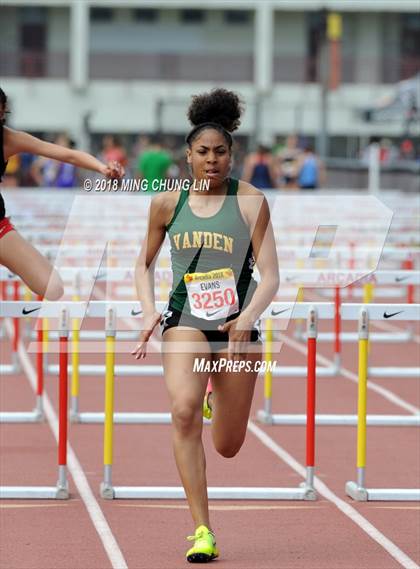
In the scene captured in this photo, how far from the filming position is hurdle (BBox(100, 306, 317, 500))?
8.52m

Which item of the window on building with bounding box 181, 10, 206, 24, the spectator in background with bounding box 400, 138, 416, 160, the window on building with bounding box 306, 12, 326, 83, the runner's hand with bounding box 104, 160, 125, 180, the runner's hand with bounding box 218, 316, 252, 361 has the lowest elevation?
the runner's hand with bounding box 218, 316, 252, 361

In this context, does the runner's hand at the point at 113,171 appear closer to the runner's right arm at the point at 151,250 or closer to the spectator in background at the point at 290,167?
the runner's right arm at the point at 151,250

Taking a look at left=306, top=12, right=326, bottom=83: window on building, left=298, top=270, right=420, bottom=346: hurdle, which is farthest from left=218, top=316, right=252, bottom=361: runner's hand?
left=306, top=12, right=326, bottom=83: window on building

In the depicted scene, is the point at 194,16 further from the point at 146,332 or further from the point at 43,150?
the point at 146,332

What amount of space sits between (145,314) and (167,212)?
45 cm

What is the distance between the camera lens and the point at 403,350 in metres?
16.3

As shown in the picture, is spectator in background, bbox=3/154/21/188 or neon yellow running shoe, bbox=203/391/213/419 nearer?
neon yellow running shoe, bbox=203/391/213/419

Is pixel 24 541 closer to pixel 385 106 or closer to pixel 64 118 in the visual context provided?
pixel 385 106

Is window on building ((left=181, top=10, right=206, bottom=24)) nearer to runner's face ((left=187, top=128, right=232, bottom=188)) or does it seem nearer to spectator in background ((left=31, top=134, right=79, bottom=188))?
spectator in background ((left=31, top=134, right=79, bottom=188))

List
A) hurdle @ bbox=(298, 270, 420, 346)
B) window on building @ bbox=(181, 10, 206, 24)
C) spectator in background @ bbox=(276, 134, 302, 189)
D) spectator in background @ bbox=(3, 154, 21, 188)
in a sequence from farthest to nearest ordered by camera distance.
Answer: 1. window on building @ bbox=(181, 10, 206, 24)
2. spectator in background @ bbox=(276, 134, 302, 189)
3. spectator in background @ bbox=(3, 154, 21, 188)
4. hurdle @ bbox=(298, 270, 420, 346)

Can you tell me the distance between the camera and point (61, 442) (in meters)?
8.56

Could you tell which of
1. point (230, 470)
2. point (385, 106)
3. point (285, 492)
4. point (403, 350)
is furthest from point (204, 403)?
point (385, 106)

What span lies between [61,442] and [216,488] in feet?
2.85

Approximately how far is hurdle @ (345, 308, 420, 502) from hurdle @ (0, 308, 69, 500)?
1470mm
